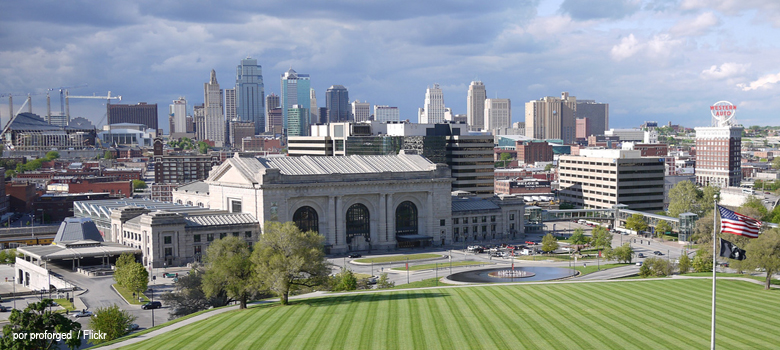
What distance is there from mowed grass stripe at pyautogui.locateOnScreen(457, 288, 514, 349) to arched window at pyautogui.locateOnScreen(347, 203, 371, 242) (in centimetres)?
5652

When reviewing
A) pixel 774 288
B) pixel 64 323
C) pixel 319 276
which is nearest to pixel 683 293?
A: pixel 774 288

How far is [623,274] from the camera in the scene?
381ft

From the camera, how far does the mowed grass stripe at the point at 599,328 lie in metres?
63.0

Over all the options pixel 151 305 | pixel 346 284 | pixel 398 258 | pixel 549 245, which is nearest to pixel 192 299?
pixel 151 305

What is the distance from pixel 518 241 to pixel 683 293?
74723 mm

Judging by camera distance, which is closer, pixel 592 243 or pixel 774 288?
pixel 774 288

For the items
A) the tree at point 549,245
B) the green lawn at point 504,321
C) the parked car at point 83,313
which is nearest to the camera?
the green lawn at point 504,321

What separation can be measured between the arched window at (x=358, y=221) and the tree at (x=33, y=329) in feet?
268

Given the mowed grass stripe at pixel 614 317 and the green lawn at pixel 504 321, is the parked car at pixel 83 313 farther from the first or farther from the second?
the mowed grass stripe at pixel 614 317

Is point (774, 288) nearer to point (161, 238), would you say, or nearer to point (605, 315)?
point (605, 315)

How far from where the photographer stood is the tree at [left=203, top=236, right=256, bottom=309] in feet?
271

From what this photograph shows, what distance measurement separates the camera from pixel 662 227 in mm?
163875

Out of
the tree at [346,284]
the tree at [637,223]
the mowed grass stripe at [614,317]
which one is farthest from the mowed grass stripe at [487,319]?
the tree at [637,223]

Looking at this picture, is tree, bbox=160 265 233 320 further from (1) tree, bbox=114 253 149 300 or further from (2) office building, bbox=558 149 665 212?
(2) office building, bbox=558 149 665 212
